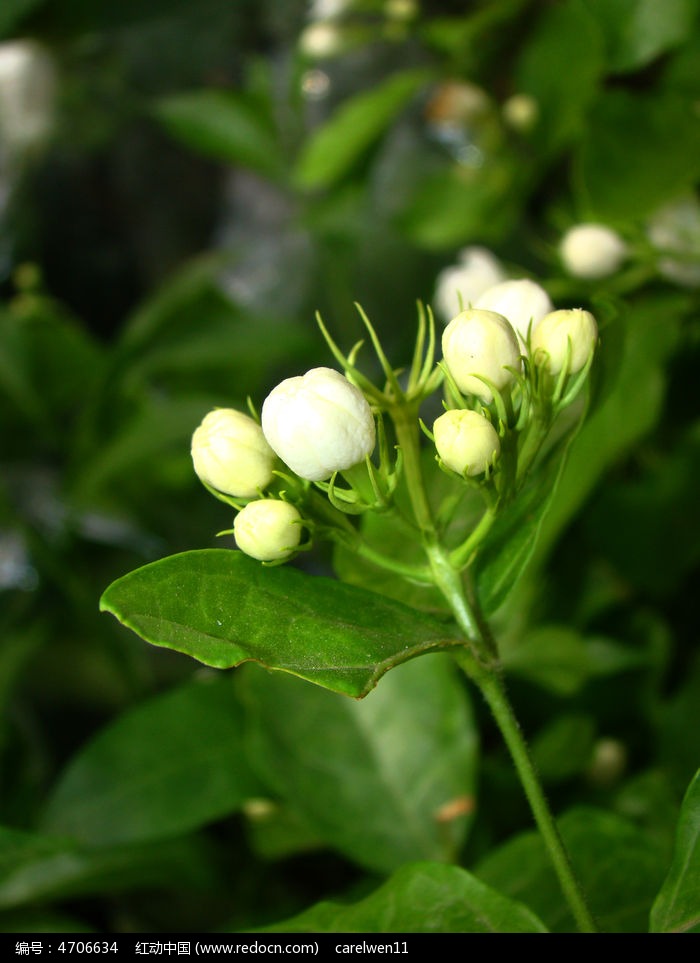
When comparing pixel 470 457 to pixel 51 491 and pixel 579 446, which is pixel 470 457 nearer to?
pixel 579 446

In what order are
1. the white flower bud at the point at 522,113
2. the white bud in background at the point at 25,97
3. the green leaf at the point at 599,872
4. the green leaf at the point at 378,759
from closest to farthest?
the green leaf at the point at 599,872 < the green leaf at the point at 378,759 < the white flower bud at the point at 522,113 < the white bud in background at the point at 25,97

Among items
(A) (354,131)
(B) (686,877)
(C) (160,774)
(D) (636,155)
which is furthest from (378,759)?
(A) (354,131)

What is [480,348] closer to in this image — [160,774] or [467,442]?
[467,442]

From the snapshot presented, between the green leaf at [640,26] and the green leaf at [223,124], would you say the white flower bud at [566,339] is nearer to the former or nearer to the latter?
the green leaf at [640,26]

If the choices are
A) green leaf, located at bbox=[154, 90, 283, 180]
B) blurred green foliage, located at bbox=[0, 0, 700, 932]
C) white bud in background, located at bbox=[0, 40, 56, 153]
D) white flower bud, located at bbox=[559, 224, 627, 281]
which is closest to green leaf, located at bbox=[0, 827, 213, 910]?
blurred green foliage, located at bbox=[0, 0, 700, 932]

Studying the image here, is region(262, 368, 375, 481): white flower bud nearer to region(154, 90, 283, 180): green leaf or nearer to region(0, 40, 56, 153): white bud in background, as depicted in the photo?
region(154, 90, 283, 180): green leaf

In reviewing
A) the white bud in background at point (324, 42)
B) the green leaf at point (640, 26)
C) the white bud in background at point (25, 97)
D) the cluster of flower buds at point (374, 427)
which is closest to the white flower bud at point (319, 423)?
the cluster of flower buds at point (374, 427)

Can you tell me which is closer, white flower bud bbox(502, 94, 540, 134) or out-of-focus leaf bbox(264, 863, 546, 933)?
out-of-focus leaf bbox(264, 863, 546, 933)
